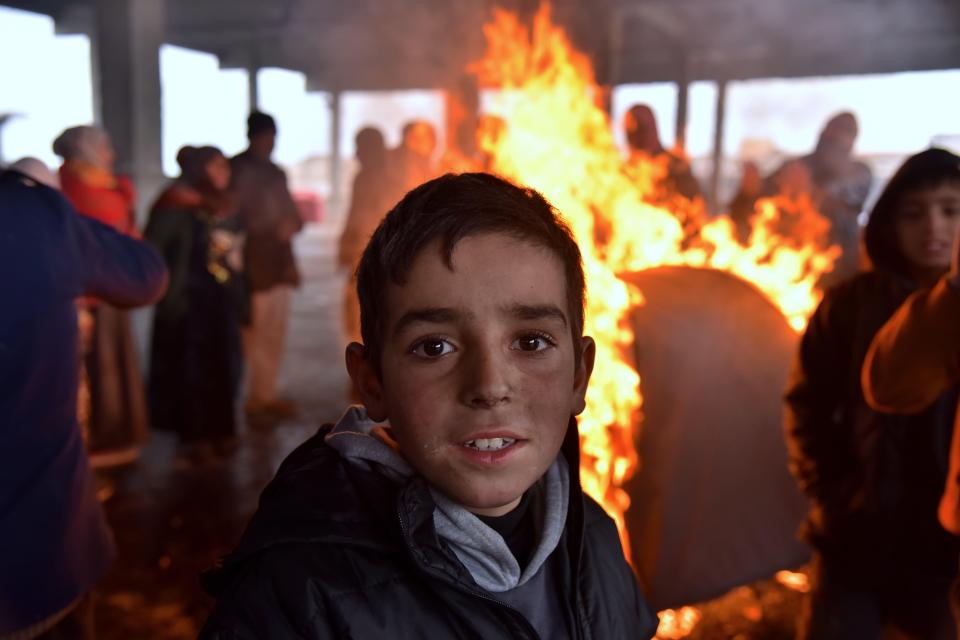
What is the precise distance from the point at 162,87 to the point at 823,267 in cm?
665

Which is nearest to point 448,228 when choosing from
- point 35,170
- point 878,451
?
point 878,451

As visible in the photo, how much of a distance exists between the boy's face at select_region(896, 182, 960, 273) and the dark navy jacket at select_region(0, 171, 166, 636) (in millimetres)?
2333

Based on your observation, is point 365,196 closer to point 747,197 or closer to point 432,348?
point 747,197

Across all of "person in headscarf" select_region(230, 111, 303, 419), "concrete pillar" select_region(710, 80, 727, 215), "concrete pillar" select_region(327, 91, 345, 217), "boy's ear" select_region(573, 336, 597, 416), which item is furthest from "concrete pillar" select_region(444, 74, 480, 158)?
"concrete pillar" select_region(327, 91, 345, 217)

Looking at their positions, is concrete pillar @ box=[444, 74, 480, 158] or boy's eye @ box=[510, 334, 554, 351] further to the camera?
concrete pillar @ box=[444, 74, 480, 158]

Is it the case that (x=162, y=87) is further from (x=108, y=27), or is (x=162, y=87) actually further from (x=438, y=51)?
(x=438, y=51)

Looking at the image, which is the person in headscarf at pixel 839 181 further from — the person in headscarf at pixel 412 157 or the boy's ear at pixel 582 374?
the boy's ear at pixel 582 374

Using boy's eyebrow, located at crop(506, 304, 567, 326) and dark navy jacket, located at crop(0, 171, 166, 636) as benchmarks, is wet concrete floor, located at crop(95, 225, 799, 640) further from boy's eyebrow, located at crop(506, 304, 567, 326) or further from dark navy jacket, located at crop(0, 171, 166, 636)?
boy's eyebrow, located at crop(506, 304, 567, 326)

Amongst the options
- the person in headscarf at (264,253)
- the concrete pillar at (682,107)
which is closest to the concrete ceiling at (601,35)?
the concrete pillar at (682,107)

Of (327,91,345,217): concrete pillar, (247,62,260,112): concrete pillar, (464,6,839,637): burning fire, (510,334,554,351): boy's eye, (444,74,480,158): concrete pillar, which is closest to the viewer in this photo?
(510,334,554,351): boy's eye

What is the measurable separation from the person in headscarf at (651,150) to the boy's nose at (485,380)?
3.87 meters

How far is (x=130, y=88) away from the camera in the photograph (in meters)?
8.10

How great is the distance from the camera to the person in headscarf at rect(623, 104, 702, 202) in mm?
4816

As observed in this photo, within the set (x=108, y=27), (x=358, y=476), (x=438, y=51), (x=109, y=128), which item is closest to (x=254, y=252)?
(x=109, y=128)
